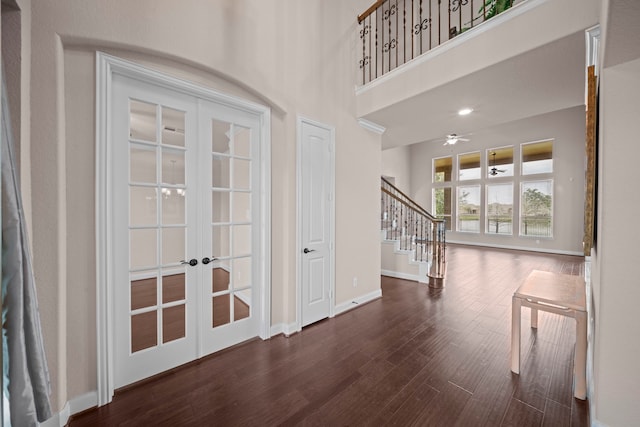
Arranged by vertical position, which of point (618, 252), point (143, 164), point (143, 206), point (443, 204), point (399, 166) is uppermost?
point (399, 166)

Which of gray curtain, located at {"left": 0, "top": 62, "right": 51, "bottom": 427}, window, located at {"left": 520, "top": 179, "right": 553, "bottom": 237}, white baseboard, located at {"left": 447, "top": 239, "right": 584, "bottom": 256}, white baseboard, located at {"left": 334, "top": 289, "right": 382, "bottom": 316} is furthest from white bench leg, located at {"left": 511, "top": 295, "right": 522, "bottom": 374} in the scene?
window, located at {"left": 520, "top": 179, "right": 553, "bottom": 237}

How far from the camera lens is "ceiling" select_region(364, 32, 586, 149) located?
7.80 ft

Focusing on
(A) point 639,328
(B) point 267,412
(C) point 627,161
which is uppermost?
(C) point 627,161

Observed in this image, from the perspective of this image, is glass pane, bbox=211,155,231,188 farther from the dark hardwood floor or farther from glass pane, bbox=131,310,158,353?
the dark hardwood floor

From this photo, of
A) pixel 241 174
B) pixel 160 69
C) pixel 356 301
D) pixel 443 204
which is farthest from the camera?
pixel 443 204

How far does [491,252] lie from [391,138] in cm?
600

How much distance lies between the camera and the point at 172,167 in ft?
7.56

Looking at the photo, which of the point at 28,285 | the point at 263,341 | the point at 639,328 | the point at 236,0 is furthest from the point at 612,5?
the point at 263,341

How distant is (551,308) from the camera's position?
2.09 metres

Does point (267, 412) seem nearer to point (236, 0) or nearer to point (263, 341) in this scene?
point (263, 341)

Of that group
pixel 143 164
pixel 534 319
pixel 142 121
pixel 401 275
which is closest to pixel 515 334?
pixel 534 319

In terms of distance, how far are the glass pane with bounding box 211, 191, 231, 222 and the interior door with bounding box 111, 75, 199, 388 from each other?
0.63 feet

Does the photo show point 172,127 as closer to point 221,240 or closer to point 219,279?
point 221,240

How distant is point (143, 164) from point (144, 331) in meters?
1.44
